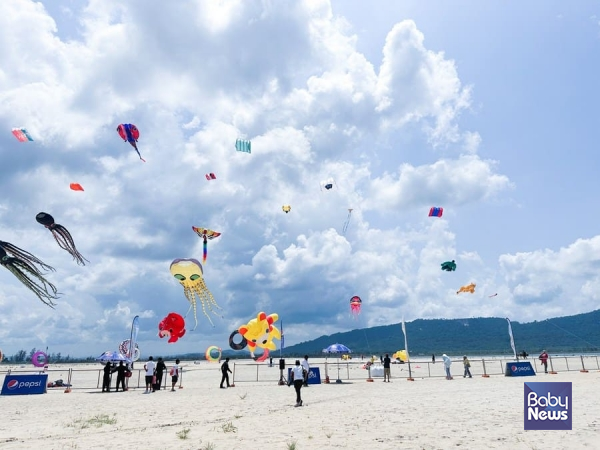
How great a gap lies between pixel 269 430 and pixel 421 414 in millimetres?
4831

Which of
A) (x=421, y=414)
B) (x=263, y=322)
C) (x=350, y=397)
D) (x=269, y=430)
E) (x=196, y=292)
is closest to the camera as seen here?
(x=269, y=430)

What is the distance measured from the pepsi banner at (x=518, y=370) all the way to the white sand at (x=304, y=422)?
10.4 m

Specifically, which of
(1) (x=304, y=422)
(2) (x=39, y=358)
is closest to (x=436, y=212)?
(1) (x=304, y=422)

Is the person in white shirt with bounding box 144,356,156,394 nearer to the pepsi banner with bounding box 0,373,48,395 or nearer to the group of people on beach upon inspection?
the group of people on beach

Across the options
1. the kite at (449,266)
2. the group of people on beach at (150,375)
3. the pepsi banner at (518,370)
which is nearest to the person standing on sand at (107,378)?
the group of people on beach at (150,375)

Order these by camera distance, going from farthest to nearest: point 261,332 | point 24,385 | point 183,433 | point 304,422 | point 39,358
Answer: point 39,358 → point 261,332 → point 24,385 → point 304,422 → point 183,433

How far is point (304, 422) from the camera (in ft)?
37.6

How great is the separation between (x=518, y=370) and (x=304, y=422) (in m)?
22.3

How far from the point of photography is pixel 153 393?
20.8 meters

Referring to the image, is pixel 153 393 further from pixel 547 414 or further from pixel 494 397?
pixel 547 414

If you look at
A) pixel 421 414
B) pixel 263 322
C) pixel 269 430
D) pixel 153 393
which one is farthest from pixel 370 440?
pixel 263 322

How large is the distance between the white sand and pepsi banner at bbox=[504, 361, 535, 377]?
10.4 meters

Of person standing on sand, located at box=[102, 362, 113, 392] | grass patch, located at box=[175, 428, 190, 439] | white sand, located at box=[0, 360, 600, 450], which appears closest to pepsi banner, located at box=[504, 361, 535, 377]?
white sand, located at box=[0, 360, 600, 450]

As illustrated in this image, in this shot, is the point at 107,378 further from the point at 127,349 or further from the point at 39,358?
the point at 39,358
